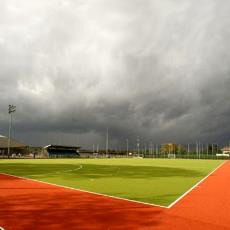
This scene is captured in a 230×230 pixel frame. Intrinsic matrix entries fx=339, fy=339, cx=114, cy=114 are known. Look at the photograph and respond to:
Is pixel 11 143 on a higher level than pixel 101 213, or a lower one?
higher

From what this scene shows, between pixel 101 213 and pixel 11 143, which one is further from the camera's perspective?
pixel 11 143

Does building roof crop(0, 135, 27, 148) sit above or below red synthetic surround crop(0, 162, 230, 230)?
above

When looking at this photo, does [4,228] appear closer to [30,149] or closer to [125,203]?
[125,203]

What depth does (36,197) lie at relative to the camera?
15383 millimetres

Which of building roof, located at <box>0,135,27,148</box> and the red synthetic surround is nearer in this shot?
the red synthetic surround

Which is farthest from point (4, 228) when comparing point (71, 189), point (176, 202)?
point (71, 189)

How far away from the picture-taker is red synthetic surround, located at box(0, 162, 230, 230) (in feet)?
32.8

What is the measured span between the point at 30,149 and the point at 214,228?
397 ft

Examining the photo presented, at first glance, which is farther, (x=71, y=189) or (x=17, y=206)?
(x=71, y=189)

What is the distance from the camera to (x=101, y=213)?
1173 cm

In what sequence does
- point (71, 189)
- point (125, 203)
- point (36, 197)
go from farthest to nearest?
point (71, 189)
point (36, 197)
point (125, 203)

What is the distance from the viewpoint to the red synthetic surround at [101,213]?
32.8 feet

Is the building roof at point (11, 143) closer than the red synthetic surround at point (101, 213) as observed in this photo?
No

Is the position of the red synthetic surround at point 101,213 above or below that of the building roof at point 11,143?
below
